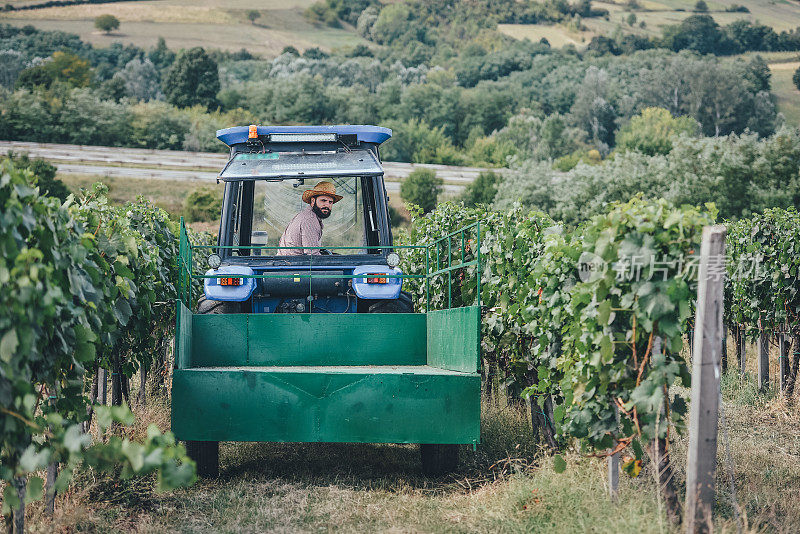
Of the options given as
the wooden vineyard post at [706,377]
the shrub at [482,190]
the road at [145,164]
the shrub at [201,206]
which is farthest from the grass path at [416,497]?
the road at [145,164]

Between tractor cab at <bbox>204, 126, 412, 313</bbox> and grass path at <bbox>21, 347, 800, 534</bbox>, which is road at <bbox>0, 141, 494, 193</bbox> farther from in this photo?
grass path at <bbox>21, 347, 800, 534</bbox>

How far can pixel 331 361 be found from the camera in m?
6.99

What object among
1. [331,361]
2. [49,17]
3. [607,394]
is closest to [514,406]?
[331,361]

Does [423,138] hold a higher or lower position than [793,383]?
lower

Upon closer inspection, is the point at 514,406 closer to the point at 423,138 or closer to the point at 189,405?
the point at 189,405

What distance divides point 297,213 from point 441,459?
8.54 feet

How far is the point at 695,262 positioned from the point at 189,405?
3324 mm

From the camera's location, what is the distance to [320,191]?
7934mm

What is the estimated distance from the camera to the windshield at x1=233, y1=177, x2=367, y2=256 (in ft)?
26.0

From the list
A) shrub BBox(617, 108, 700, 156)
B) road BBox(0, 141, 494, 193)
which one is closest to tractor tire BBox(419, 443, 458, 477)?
road BBox(0, 141, 494, 193)

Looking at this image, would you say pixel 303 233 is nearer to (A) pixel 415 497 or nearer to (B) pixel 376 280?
(B) pixel 376 280

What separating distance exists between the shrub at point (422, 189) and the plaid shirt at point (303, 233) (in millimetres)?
28812

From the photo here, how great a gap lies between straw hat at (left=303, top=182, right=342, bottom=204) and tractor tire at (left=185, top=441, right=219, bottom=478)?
8.10ft

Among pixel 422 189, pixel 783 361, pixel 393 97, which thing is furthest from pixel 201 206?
pixel 393 97
